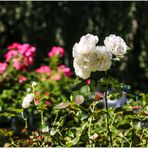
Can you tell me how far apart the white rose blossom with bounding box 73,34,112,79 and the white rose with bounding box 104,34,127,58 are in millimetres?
34

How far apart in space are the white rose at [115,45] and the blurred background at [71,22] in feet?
23.4

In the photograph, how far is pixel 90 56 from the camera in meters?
1.77

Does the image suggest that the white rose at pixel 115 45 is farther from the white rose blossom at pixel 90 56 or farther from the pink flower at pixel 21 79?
the pink flower at pixel 21 79

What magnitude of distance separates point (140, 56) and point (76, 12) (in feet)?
4.59

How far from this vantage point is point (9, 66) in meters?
4.64

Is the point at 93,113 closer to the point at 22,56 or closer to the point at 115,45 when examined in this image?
the point at 115,45

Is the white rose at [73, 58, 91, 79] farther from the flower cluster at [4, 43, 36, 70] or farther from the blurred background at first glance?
the blurred background

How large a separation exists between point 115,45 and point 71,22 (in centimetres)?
747

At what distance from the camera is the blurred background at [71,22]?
914cm

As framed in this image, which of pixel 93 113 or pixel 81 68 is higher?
pixel 81 68

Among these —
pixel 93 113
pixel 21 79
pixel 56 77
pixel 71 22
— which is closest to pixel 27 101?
pixel 93 113

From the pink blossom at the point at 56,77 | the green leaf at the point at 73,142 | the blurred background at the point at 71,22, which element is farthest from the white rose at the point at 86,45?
the blurred background at the point at 71,22

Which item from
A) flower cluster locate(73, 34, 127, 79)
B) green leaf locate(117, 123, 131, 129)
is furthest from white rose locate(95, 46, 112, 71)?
green leaf locate(117, 123, 131, 129)

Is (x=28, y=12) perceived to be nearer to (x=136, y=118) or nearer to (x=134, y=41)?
(x=134, y=41)
